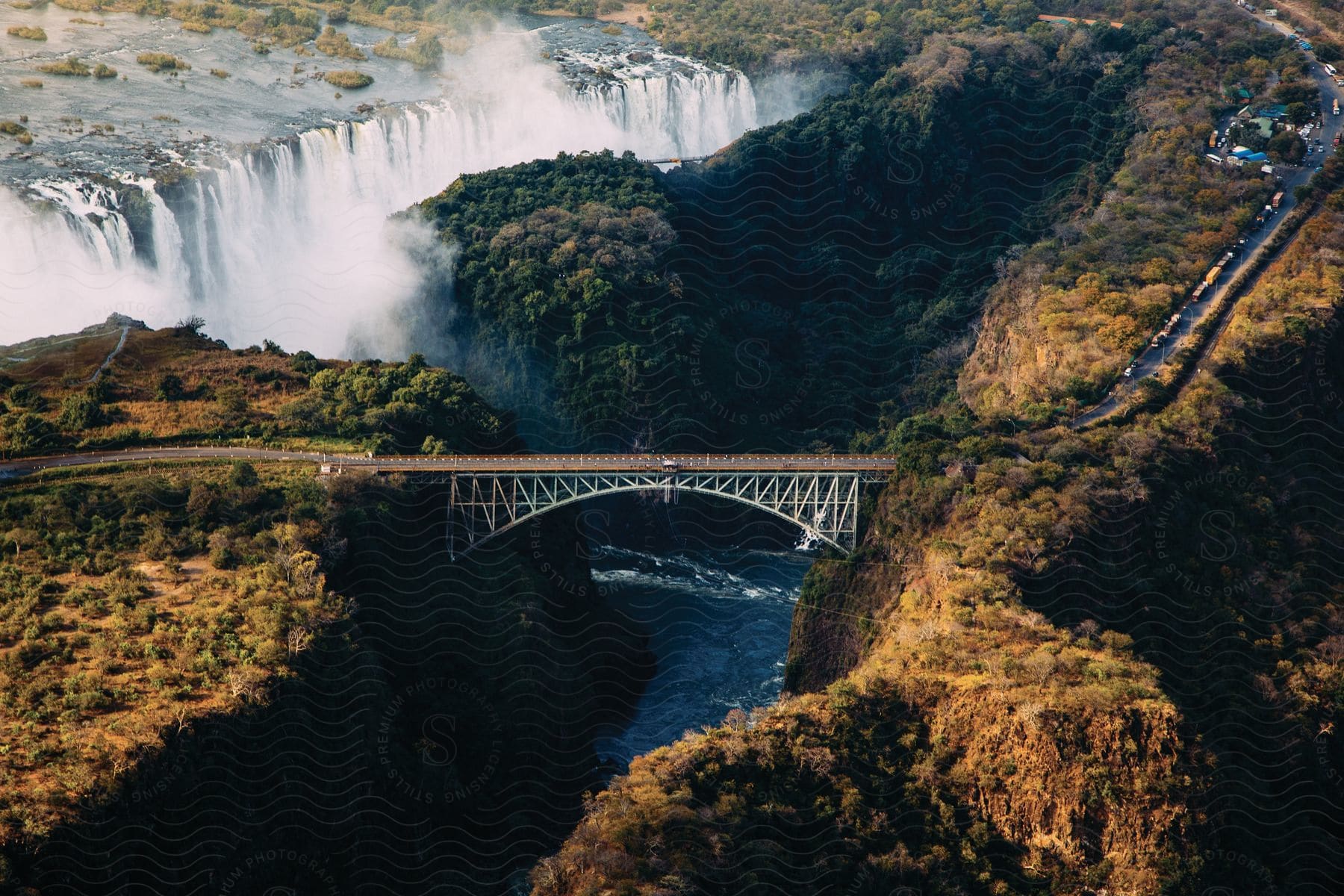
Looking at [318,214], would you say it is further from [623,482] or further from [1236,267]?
[1236,267]

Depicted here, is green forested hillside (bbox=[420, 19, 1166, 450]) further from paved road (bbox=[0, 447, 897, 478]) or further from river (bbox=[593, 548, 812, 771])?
paved road (bbox=[0, 447, 897, 478])

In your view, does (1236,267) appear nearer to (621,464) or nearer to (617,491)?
(621,464)

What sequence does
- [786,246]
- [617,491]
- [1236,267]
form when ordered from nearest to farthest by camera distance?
1. [617,491]
2. [1236,267]
3. [786,246]

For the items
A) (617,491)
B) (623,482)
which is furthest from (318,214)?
(617,491)

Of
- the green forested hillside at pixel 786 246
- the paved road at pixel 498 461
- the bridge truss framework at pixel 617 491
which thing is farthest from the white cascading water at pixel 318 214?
the bridge truss framework at pixel 617 491

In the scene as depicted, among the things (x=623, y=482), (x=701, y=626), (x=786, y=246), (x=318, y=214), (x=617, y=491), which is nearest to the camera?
(x=617, y=491)

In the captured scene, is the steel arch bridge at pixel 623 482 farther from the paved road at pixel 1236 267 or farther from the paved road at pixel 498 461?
the paved road at pixel 1236 267

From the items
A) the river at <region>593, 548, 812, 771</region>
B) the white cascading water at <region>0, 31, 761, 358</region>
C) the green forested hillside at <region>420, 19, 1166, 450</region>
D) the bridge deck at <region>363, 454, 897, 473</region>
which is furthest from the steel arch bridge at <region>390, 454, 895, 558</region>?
the white cascading water at <region>0, 31, 761, 358</region>

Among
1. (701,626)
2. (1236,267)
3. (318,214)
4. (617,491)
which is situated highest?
(1236,267)

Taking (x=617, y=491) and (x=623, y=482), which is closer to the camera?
(x=617, y=491)

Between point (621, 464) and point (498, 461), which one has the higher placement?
point (621, 464)
